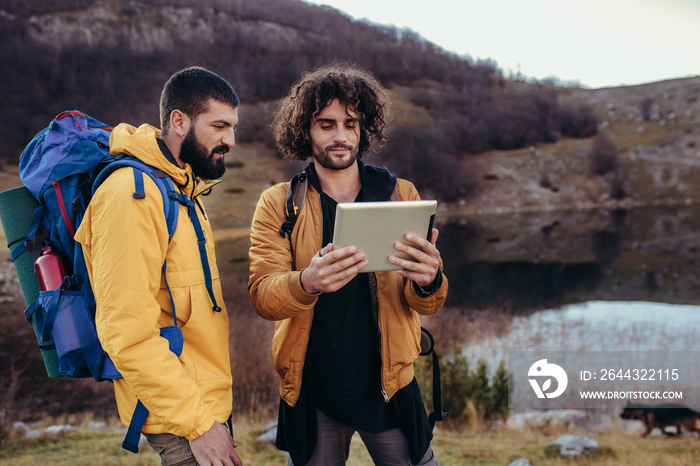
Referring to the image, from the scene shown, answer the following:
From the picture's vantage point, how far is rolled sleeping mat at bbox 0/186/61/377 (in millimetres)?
1896

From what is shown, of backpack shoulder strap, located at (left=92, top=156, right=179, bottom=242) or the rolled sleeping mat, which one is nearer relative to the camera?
backpack shoulder strap, located at (left=92, top=156, right=179, bottom=242)

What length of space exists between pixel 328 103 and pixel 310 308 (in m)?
1.08

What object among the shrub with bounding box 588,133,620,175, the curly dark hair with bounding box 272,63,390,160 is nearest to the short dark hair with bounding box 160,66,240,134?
the curly dark hair with bounding box 272,63,390,160

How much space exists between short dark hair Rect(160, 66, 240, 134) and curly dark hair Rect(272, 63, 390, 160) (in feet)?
1.72

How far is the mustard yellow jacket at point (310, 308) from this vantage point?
2209 millimetres

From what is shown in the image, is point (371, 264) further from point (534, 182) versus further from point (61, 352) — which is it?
point (534, 182)

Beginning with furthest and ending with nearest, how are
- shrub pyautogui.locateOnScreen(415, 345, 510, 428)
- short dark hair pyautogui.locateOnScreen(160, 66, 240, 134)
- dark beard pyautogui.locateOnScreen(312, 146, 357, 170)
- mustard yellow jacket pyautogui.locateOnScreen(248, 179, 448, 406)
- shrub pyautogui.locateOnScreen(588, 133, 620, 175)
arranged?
shrub pyautogui.locateOnScreen(588, 133, 620, 175) < shrub pyautogui.locateOnScreen(415, 345, 510, 428) < dark beard pyautogui.locateOnScreen(312, 146, 357, 170) < mustard yellow jacket pyautogui.locateOnScreen(248, 179, 448, 406) < short dark hair pyautogui.locateOnScreen(160, 66, 240, 134)

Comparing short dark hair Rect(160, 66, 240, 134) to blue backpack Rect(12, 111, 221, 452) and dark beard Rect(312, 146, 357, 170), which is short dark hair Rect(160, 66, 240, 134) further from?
dark beard Rect(312, 146, 357, 170)

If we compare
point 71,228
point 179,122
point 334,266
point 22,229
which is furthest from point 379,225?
point 22,229

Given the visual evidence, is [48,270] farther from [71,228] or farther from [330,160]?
[330,160]

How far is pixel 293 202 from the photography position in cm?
231

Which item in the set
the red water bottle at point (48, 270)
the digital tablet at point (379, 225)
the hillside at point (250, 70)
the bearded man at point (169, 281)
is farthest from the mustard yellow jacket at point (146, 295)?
the hillside at point (250, 70)

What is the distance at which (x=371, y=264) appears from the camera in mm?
1877

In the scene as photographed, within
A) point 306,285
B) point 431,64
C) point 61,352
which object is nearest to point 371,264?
Answer: point 306,285
